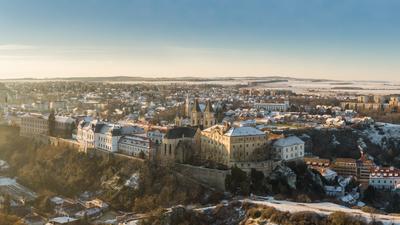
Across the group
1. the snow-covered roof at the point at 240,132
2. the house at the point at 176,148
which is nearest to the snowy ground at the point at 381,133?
the snow-covered roof at the point at 240,132

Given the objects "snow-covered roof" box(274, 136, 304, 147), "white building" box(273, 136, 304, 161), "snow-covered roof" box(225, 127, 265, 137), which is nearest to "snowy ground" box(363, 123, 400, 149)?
"white building" box(273, 136, 304, 161)

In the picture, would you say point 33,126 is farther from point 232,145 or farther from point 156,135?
point 232,145

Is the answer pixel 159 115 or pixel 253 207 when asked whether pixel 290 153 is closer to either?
pixel 253 207

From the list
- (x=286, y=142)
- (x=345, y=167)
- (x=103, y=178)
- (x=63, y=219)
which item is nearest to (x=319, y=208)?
(x=286, y=142)

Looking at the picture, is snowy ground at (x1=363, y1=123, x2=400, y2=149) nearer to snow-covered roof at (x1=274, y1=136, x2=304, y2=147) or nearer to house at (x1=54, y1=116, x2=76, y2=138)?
snow-covered roof at (x1=274, y1=136, x2=304, y2=147)

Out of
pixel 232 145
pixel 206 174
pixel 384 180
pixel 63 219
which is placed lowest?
pixel 384 180
